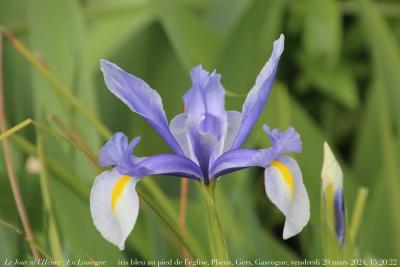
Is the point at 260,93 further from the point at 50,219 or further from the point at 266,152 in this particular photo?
the point at 50,219

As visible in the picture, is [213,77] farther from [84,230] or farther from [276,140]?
[84,230]

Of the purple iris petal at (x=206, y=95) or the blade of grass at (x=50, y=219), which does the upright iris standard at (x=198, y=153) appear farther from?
the blade of grass at (x=50, y=219)

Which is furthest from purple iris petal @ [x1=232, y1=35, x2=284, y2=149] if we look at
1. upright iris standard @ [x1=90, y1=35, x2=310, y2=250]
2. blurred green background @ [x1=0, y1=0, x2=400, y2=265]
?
blurred green background @ [x1=0, y1=0, x2=400, y2=265]

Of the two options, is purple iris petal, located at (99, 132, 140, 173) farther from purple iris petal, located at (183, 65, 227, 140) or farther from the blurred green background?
the blurred green background

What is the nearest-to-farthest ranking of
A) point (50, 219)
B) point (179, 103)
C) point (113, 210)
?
point (113, 210) < point (50, 219) < point (179, 103)

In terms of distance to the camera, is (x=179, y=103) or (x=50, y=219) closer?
(x=50, y=219)

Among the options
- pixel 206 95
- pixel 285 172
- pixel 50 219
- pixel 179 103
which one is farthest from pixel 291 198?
pixel 179 103

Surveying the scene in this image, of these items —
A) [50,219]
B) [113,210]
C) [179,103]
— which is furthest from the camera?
[179,103]
